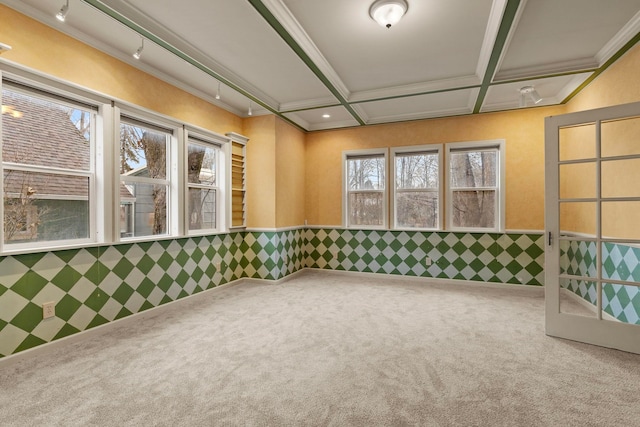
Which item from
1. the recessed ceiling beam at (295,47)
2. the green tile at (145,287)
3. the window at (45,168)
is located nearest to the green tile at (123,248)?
the window at (45,168)

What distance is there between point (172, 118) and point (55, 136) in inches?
45.4

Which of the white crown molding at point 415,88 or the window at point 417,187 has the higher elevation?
the white crown molding at point 415,88

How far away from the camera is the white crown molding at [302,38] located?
7.67 feet

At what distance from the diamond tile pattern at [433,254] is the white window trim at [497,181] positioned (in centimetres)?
11

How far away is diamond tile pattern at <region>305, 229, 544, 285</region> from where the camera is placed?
4.39 meters

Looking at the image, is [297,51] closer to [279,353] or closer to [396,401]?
[279,353]

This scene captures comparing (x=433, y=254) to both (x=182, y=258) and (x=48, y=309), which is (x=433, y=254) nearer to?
(x=182, y=258)

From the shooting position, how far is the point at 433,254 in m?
4.82

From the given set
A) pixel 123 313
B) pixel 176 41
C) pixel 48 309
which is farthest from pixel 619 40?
pixel 48 309

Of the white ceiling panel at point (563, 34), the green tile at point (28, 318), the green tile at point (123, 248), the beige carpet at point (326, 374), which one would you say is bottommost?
the beige carpet at point (326, 374)

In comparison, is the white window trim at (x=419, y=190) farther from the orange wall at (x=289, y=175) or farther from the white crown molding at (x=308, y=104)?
the orange wall at (x=289, y=175)

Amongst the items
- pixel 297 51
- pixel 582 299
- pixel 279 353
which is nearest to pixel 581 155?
pixel 582 299

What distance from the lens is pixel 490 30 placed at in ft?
8.62

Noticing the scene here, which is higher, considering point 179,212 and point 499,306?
point 179,212
